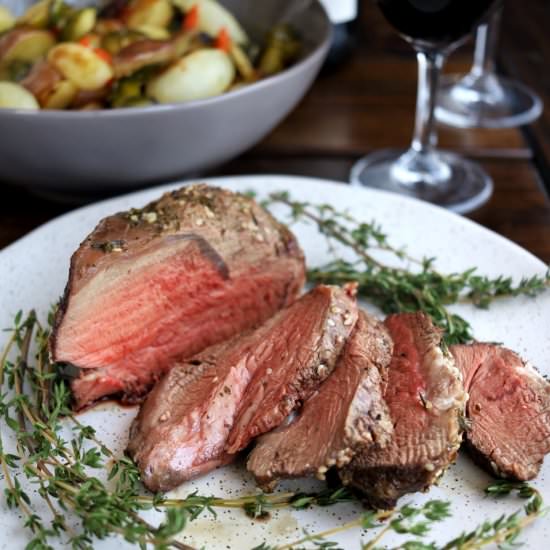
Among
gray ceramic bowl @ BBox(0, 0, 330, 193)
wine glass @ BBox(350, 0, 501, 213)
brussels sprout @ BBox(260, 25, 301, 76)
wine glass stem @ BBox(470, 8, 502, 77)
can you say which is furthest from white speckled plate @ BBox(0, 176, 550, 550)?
wine glass stem @ BBox(470, 8, 502, 77)

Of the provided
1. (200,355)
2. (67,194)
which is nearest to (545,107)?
(67,194)

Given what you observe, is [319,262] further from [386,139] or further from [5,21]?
[5,21]

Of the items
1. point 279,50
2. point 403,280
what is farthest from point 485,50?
Result: point 403,280

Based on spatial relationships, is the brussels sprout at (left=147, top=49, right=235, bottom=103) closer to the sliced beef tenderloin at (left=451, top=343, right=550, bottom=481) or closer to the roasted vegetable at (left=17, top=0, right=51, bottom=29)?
the roasted vegetable at (left=17, top=0, right=51, bottom=29)

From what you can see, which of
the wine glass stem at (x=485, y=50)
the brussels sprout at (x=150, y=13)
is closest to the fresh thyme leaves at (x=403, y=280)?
the brussels sprout at (x=150, y=13)

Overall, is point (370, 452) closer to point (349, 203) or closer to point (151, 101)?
point (349, 203)

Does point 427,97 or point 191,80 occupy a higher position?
point 191,80

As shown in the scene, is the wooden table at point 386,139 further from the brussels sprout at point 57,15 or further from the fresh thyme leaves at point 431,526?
the fresh thyme leaves at point 431,526
